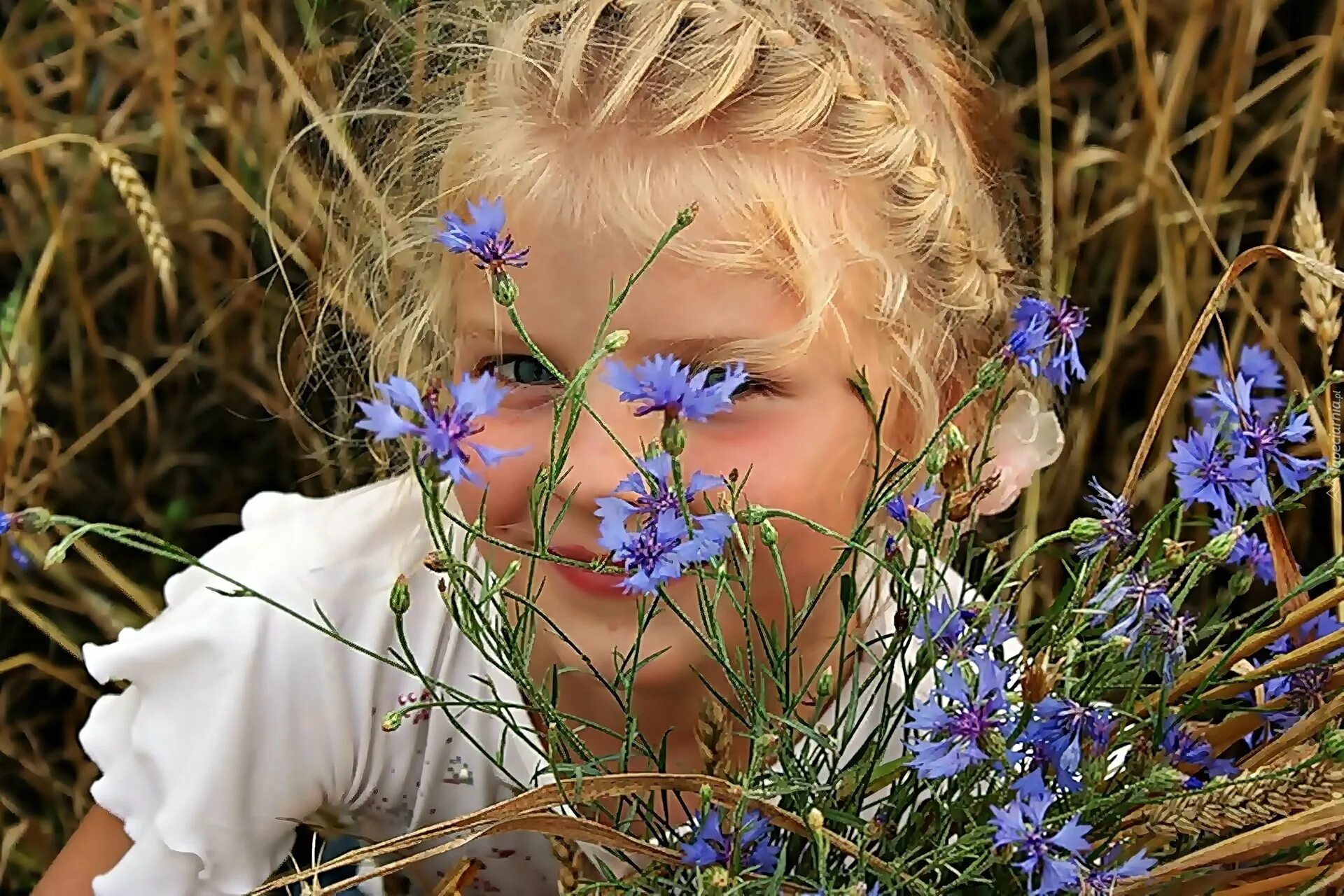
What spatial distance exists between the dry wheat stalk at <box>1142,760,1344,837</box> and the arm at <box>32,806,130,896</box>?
2.02 feet

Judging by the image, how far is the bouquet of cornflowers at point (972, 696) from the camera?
430 mm

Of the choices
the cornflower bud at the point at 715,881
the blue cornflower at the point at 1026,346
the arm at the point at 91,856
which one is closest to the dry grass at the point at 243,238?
the arm at the point at 91,856

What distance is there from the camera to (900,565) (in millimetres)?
478

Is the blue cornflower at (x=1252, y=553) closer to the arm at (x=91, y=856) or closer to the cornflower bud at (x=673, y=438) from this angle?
the cornflower bud at (x=673, y=438)

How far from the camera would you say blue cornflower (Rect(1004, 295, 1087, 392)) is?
0.52 m

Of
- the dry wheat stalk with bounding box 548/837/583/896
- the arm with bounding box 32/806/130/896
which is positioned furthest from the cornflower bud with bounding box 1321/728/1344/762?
the arm with bounding box 32/806/130/896

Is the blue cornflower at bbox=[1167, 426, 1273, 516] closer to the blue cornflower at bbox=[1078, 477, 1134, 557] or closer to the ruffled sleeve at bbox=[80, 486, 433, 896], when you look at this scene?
the blue cornflower at bbox=[1078, 477, 1134, 557]

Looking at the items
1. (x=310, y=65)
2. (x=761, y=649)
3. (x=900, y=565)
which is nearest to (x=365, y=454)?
(x=310, y=65)

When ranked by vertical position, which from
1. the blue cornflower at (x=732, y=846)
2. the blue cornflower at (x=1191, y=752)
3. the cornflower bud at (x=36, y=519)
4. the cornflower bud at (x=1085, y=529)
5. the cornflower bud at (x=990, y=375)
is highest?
the cornflower bud at (x=990, y=375)

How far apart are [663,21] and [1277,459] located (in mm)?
310

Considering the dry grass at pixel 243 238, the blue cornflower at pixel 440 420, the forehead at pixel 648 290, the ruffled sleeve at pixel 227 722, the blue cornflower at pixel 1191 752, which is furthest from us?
the dry grass at pixel 243 238

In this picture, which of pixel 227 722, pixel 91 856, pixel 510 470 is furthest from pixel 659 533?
pixel 91 856

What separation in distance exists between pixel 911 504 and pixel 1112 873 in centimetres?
13

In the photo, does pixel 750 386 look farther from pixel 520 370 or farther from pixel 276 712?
pixel 276 712
